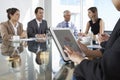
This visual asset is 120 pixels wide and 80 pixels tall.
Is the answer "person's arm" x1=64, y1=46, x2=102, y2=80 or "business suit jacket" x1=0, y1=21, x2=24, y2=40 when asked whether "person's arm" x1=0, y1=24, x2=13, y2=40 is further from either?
"person's arm" x1=64, y1=46, x2=102, y2=80

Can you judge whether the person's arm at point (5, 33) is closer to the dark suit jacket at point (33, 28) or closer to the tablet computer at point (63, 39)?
the dark suit jacket at point (33, 28)

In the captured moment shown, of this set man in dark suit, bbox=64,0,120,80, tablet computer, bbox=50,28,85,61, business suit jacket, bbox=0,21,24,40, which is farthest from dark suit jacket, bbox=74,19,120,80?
business suit jacket, bbox=0,21,24,40

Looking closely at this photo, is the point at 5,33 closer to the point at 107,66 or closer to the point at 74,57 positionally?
the point at 74,57

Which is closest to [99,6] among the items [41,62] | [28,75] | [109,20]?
[109,20]

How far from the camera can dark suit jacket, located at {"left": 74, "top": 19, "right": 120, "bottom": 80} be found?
0.88m

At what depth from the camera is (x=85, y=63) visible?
1.01 metres

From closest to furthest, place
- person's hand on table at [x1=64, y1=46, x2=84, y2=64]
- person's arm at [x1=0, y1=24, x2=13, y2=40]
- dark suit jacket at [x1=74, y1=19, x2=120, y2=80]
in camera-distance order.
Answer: dark suit jacket at [x1=74, y1=19, x2=120, y2=80] → person's hand on table at [x1=64, y1=46, x2=84, y2=64] → person's arm at [x1=0, y1=24, x2=13, y2=40]

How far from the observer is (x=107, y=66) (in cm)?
89

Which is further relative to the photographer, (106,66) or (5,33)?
(5,33)

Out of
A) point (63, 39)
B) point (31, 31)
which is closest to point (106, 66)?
point (63, 39)

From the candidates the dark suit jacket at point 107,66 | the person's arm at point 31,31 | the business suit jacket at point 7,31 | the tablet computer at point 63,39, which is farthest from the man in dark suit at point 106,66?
the person's arm at point 31,31

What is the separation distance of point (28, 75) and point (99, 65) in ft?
1.91

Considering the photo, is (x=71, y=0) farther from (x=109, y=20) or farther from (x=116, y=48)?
(x=116, y=48)

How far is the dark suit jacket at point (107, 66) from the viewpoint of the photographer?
2.89 feet
